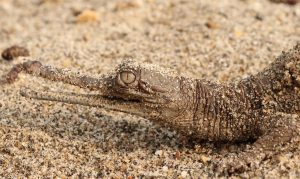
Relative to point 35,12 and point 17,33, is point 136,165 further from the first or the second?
point 35,12

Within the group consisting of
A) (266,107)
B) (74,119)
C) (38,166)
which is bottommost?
(38,166)

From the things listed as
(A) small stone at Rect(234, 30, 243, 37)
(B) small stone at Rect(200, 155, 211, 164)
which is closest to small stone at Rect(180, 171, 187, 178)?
(B) small stone at Rect(200, 155, 211, 164)

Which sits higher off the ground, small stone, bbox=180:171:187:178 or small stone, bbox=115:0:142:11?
small stone, bbox=115:0:142:11

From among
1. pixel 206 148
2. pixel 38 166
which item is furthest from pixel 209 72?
pixel 38 166

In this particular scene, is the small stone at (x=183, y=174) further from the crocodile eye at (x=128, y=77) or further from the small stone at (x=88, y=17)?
the small stone at (x=88, y=17)

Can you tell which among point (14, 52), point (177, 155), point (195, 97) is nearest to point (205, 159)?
point (177, 155)

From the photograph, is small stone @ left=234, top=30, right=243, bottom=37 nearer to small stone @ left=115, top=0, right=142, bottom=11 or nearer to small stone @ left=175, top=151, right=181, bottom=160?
small stone @ left=115, top=0, right=142, bottom=11

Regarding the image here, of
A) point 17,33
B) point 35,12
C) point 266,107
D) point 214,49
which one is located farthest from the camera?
point 35,12

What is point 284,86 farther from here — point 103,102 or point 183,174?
point 103,102
